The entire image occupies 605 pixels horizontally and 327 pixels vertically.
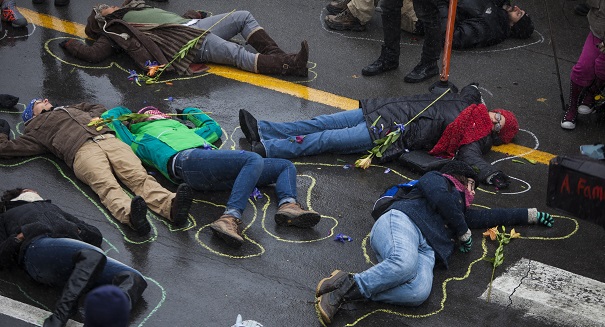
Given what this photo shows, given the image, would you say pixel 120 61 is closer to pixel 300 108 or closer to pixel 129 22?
pixel 129 22

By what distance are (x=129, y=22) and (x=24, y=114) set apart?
2.34 meters

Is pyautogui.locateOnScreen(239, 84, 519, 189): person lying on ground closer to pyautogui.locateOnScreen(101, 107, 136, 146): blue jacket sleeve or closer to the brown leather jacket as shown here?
pyautogui.locateOnScreen(101, 107, 136, 146): blue jacket sleeve

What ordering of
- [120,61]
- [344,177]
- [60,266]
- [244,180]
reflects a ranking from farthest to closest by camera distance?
1. [120,61]
2. [344,177]
3. [244,180]
4. [60,266]

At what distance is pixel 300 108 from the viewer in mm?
9008

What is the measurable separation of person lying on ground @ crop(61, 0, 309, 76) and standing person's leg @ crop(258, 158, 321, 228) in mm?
2431

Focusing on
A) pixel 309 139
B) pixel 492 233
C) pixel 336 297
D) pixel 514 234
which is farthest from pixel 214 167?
pixel 514 234

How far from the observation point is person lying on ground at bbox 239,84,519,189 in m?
7.93

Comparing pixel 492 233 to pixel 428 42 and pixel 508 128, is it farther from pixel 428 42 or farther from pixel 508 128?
pixel 428 42

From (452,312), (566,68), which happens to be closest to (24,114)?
(452,312)

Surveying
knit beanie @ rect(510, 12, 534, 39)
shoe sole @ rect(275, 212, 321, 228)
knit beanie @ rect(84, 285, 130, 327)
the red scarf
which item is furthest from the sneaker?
knit beanie @ rect(84, 285, 130, 327)

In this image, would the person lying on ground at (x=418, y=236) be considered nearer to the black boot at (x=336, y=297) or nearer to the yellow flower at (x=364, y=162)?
the black boot at (x=336, y=297)

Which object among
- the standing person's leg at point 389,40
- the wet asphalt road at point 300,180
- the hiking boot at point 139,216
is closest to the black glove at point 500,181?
the wet asphalt road at point 300,180

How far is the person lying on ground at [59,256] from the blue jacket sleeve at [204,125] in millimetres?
1869

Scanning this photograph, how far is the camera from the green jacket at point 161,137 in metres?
7.36
